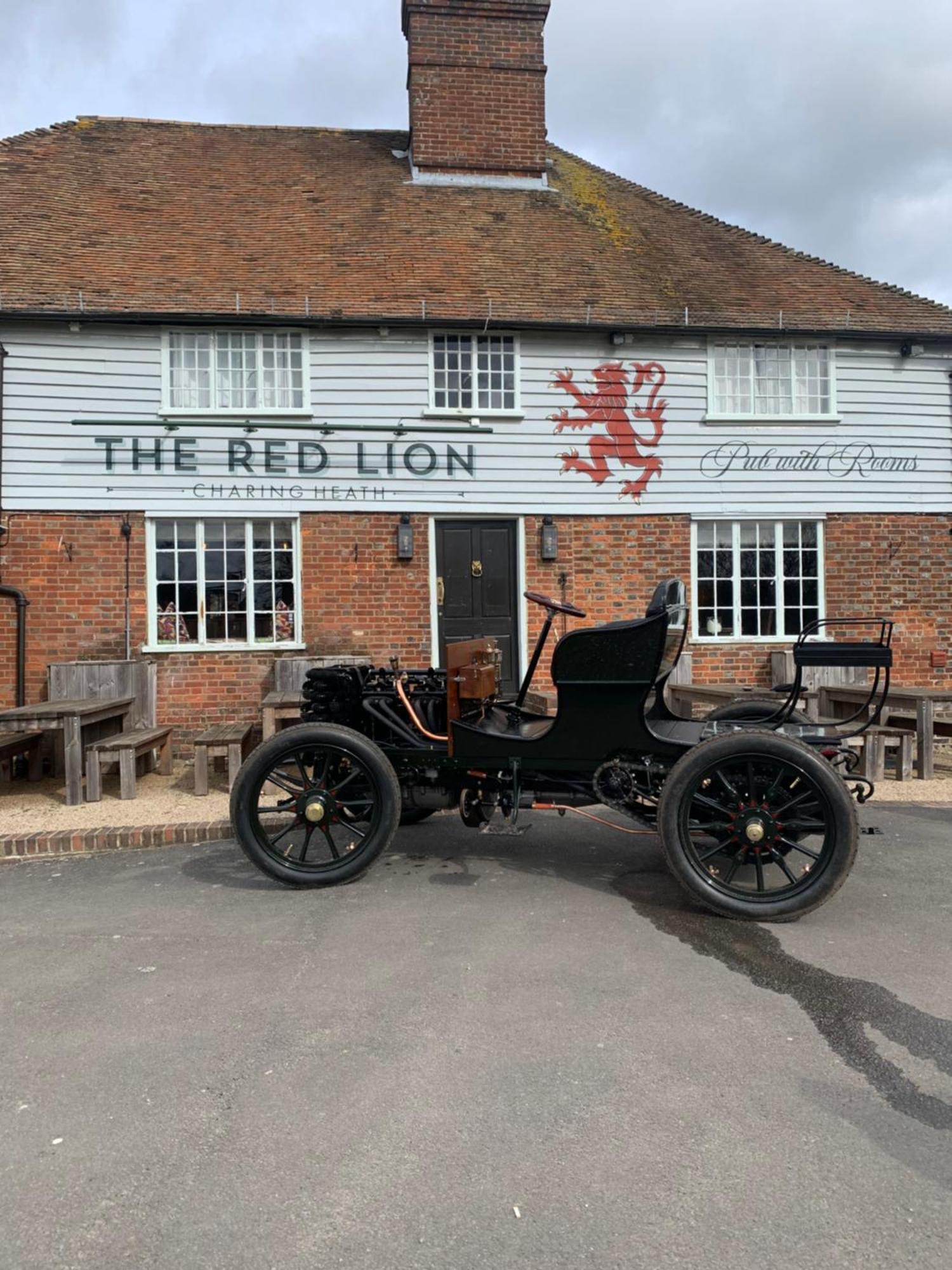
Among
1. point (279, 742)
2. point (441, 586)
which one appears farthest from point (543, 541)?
point (279, 742)

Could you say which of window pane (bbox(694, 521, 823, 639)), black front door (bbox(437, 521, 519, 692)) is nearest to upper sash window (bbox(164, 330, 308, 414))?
black front door (bbox(437, 521, 519, 692))

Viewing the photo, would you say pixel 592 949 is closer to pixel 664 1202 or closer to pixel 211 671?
pixel 664 1202

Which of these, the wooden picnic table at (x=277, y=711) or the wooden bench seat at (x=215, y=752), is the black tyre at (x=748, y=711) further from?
the wooden bench seat at (x=215, y=752)

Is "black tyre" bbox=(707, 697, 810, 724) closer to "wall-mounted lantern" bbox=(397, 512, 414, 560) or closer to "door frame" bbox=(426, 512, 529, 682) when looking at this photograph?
"door frame" bbox=(426, 512, 529, 682)

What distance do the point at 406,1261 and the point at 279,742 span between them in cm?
298

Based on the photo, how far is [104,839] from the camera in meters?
5.92

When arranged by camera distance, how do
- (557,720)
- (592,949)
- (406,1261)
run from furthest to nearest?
(557,720) → (592,949) → (406,1261)

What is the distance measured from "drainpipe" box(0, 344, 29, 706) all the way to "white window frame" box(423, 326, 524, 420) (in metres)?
4.52

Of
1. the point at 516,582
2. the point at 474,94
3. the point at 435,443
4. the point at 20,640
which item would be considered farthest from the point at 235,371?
the point at 474,94

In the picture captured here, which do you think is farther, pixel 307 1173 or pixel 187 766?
pixel 187 766

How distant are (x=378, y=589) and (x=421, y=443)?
1723 mm

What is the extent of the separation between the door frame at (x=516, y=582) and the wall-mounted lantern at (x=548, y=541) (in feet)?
0.69

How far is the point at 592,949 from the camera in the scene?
3.88 metres

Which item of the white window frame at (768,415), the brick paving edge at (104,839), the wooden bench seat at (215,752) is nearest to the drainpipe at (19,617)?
the wooden bench seat at (215,752)
